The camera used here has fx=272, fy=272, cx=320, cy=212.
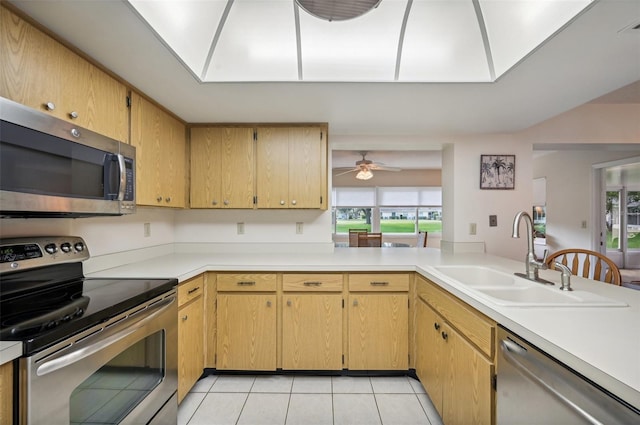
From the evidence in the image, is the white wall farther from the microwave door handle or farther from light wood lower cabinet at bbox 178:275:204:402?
the microwave door handle

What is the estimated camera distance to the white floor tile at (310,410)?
5.38 feet

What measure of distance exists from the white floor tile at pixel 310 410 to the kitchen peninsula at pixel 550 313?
2.72ft

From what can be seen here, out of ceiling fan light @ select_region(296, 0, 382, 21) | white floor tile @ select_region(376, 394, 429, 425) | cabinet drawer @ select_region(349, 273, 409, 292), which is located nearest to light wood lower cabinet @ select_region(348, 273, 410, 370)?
cabinet drawer @ select_region(349, 273, 409, 292)

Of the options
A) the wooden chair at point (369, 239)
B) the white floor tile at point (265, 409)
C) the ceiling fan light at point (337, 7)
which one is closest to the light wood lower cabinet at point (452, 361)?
the white floor tile at point (265, 409)

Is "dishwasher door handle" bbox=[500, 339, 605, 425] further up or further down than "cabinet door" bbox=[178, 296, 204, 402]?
further up

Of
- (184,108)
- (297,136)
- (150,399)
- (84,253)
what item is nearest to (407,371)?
(150,399)

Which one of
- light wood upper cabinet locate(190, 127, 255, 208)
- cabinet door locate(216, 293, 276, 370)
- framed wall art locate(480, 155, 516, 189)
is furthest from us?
framed wall art locate(480, 155, 516, 189)

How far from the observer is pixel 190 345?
5.88 ft

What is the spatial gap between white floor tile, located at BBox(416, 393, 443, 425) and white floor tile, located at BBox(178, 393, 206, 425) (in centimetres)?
146

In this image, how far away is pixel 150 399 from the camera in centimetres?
128

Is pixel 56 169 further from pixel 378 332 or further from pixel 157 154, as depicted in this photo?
pixel 378 332

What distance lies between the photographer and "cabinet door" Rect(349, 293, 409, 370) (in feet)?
6.61

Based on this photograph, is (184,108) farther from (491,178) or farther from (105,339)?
(491,178)

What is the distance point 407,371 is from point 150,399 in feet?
5.48
